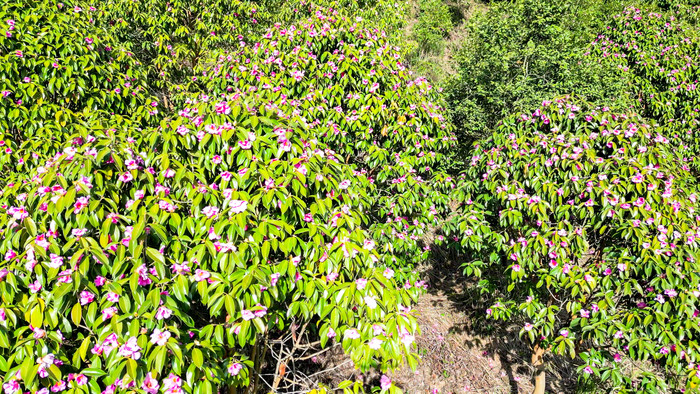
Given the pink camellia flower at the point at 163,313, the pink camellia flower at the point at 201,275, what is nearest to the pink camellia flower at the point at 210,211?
the pink camellia flower at the point at 201,275

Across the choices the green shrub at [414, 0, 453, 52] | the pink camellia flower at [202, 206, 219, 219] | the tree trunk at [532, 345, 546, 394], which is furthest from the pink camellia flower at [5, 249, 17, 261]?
the green shrub at [414, 0, 453, 52]

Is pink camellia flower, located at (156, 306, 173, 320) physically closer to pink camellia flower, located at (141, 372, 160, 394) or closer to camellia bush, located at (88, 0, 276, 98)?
pink camellia flower, located at (141, 372, 160, 394)

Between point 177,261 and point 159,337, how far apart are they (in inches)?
11.6

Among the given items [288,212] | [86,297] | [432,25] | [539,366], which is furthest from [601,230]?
[432,25]

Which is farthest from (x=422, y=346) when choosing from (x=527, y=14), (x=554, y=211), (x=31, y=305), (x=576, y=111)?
(x=527, y=14)

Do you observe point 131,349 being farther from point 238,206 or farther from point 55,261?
point 238,206

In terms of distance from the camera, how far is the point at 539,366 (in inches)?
129

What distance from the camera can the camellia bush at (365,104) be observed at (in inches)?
125

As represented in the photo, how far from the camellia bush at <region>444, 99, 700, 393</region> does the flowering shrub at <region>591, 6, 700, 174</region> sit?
3.16 metres

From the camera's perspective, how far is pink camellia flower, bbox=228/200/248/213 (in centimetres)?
157

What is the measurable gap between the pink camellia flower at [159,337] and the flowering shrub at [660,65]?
20.0ft

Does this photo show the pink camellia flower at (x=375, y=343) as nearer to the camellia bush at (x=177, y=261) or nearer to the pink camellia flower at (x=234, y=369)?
the camellia bush at (x=177, y=261)

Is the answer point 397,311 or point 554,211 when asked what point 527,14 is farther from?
point 397,311

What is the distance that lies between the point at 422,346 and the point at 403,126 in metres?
2.32
